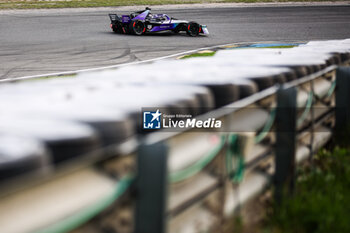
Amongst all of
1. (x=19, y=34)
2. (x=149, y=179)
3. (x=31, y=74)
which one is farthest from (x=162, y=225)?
(x=19, y=34)

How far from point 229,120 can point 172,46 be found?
12.3 metres

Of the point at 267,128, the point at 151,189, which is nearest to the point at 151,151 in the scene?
the point at 151,189

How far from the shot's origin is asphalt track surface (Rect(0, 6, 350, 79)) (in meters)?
12.1

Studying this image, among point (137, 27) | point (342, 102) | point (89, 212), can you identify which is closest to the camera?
point (89, 212)

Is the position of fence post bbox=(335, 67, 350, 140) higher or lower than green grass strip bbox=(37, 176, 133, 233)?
lower

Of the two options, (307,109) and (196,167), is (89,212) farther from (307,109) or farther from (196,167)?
(307,109)

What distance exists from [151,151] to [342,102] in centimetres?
320

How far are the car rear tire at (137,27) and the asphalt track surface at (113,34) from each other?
36 cm

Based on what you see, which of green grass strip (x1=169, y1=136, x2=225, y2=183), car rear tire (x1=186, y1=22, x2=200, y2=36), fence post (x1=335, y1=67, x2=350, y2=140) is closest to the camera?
green grass strip (x1=169, y1=136, x2=225, y2=183)

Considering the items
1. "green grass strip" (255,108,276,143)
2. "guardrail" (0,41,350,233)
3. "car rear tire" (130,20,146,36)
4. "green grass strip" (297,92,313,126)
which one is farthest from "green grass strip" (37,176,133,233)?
"car rear tire" (130,20,146,36)

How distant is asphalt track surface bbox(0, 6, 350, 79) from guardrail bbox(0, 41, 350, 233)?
7.68 m

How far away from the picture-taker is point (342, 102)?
454 centimetres

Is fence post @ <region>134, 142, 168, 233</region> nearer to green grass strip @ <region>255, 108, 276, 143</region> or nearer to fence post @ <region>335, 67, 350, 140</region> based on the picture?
green grass strip @ <region>255, 108, 276, 143</region>

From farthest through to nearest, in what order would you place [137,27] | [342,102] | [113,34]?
1. [113,34]
2. [137,27]
3. [342,102]
